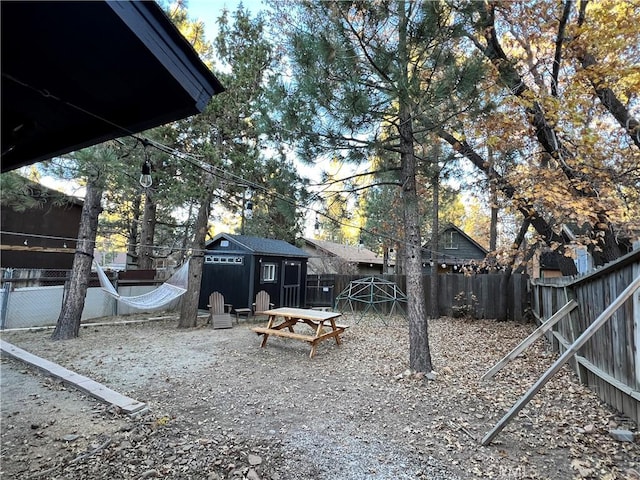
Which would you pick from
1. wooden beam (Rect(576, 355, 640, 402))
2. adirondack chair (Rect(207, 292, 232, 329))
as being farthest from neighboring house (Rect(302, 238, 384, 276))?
wooden beam (Rect(576, 355, 640, 402))

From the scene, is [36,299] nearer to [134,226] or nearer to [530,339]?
[134,226]

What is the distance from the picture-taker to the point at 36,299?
8016 mm

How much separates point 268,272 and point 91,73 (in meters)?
9.61

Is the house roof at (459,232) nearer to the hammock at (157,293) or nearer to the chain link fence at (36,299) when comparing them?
the hammock at (157,293)

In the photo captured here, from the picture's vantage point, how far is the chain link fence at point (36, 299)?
24.5 feet

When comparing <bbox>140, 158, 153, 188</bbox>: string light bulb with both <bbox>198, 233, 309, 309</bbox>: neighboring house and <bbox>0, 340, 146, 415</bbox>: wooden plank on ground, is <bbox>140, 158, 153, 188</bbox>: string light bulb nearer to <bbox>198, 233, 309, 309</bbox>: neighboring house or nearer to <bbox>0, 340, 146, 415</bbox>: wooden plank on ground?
<bbox>0, 340, 146, 415</bbox>: wooden plank on ground

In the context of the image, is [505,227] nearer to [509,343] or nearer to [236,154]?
[509,343]

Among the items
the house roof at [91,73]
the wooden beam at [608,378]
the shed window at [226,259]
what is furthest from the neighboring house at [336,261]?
the house roof at [91,73]

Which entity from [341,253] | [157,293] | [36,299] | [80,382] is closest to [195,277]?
[157,293]

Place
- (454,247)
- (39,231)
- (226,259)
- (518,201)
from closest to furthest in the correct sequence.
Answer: (518,201), (226,259), (39,231), (454,247)

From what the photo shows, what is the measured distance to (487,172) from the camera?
6.95 m

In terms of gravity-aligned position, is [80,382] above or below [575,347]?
below

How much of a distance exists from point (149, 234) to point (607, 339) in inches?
562

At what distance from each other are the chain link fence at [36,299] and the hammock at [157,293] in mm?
866
